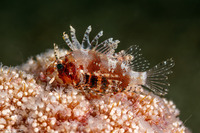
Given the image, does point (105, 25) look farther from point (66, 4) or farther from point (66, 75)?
point (66, 75)

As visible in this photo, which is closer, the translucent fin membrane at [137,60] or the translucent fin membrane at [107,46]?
the translucent fin membrane at [107,46]

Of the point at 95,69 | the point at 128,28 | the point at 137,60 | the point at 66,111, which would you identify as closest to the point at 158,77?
the point at 137,60

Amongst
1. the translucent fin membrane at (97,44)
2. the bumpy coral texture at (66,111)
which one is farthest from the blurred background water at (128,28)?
the bumpy coral texture at (66,111)

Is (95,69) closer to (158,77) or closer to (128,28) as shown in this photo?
(158,77)

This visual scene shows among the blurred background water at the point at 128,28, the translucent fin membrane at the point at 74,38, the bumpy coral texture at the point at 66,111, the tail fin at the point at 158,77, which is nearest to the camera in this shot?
the bumpy coral texture at the point at 66,111

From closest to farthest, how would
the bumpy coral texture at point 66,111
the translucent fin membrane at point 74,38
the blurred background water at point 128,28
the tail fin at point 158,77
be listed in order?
the bumpy coral texture at point 66,111, the translucent fin membrane at point 74,38, the tail fin at point 158,77, the blurred background water at point 128,28

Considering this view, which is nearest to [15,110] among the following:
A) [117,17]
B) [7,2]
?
[117,17]

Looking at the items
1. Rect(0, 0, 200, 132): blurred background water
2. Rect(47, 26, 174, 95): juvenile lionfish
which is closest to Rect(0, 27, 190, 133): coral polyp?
Rect(47, 26, 174, 95): juvenile lionfish

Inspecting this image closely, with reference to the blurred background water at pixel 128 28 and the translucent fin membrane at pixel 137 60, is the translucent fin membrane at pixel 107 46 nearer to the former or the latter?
the translucent fin membrane at pixel 137 60
